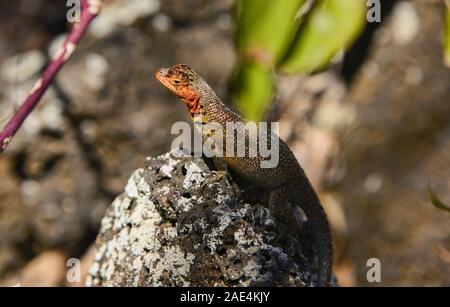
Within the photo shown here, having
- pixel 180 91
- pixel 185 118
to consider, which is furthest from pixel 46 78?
pixel 185 118

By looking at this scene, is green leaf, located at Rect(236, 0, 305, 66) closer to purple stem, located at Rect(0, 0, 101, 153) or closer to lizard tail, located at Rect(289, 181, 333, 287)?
purple stem, located at Rect(0, 0, 101, 153)

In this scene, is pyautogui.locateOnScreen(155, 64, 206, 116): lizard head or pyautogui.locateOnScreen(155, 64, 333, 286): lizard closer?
pyautogui.locateOnScreen(155, 64, 333, 286): lizard

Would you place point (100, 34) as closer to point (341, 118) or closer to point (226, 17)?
point (226, 17)

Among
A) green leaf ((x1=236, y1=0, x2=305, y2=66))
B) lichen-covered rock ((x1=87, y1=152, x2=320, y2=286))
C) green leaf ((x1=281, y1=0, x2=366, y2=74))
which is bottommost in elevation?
lichen-covered rock ((x1=87, y1=152, x2=320, y2=286))

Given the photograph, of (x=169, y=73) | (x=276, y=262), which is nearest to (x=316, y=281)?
(x=276, y=262)

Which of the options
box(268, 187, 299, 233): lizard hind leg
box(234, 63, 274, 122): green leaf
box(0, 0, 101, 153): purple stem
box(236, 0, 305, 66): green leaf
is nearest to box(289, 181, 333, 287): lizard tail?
box(268, 187, 299, 233): lizard hind leg

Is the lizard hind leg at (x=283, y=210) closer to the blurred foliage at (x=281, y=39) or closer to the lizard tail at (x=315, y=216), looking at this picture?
the lizard tail at (x=315, y=216)

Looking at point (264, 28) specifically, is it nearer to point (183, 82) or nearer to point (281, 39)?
point (281, 39)

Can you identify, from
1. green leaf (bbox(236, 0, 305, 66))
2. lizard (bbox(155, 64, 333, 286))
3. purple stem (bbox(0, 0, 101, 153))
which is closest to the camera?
green leaf (bbox(236, 0, 305, 66))
